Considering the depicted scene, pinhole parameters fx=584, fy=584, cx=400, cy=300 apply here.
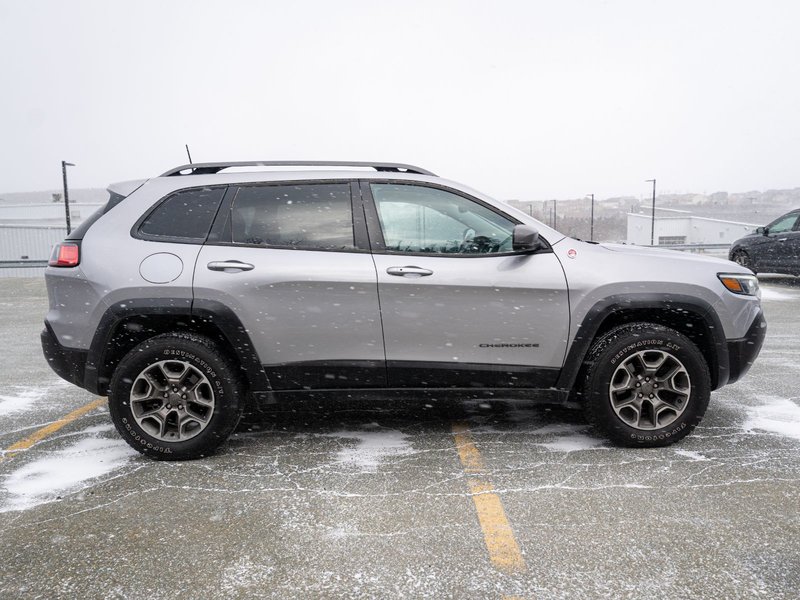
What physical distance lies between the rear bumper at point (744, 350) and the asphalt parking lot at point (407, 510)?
48cm

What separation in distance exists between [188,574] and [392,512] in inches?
37.9

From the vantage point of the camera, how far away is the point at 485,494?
3049 millimetres

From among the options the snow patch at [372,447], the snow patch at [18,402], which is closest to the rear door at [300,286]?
the snow patch at [372,447]

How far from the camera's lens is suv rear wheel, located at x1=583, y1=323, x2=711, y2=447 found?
357cm

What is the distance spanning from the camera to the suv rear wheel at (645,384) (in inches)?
140

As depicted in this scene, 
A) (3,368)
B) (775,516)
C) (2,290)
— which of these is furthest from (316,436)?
(2,290)

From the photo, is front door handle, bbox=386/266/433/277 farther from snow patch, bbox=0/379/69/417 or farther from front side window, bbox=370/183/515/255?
snow patch, bbox=0/379/69/417

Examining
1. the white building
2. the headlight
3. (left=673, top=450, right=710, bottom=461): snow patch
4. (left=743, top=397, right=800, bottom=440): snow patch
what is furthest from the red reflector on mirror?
the white building

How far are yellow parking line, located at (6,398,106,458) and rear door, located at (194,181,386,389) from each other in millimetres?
1617

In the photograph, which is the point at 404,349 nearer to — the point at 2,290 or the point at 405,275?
the point at 405,275

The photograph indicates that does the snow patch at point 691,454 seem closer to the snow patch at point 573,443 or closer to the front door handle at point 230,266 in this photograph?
the snow patch at point 573,443

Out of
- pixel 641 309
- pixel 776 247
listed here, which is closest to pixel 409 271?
pixel 641 309

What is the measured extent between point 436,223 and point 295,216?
2.91 feet

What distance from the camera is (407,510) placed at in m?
2.88
